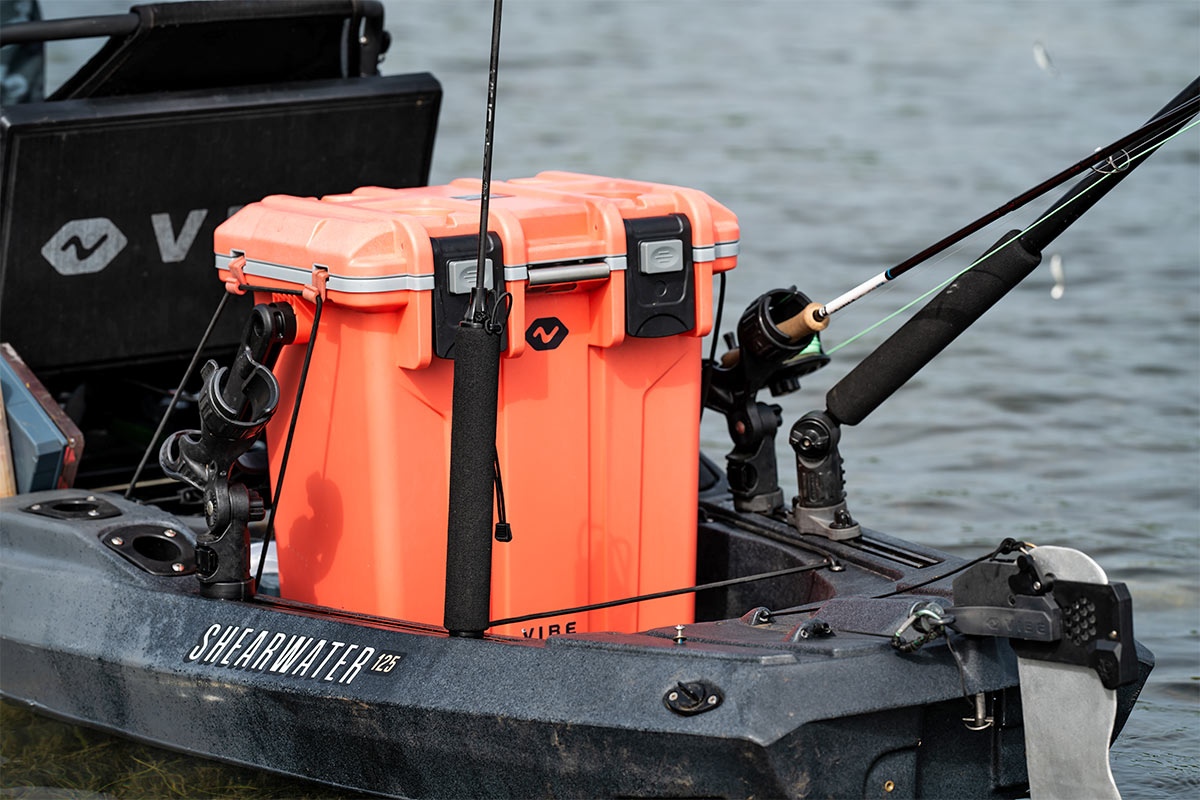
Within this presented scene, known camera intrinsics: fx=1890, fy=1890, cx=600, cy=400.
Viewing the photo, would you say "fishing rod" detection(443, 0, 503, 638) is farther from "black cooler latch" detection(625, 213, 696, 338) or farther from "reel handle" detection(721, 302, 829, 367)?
"reel handle" detection(721, 302, 829, 367)

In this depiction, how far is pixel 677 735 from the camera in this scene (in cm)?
367

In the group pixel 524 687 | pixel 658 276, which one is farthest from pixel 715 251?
pixel 524 687

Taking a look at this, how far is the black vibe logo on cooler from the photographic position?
411 cm

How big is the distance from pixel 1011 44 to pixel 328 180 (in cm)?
1206

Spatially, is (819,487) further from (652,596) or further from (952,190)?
(952,190)

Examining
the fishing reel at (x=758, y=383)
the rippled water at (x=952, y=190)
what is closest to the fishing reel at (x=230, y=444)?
the fishing reel at (x=758, y=383)

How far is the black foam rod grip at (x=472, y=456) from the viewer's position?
3828 mm

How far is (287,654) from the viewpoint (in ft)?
13.9

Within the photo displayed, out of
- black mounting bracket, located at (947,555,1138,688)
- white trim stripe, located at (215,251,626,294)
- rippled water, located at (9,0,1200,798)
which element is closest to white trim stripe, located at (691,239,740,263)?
white trim stripe, located at (215,251,626,294)

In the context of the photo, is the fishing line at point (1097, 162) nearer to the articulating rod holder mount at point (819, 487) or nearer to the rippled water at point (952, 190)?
the articulating rod holder mount at point (819, 487)

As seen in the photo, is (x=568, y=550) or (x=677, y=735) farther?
(x=568, y=550)

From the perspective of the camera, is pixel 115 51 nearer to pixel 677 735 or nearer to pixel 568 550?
pixel 568 550

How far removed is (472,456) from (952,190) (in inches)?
360

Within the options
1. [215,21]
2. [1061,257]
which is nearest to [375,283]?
[215,21]
